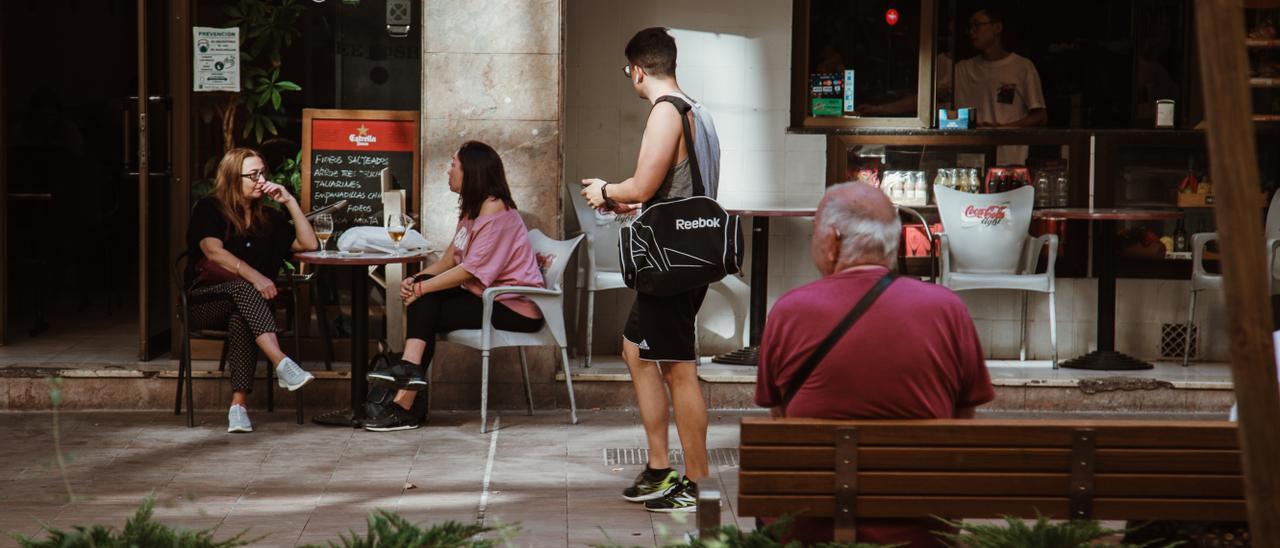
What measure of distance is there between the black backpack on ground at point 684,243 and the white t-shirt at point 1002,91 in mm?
3836

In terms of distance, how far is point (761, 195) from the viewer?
27.3 feet

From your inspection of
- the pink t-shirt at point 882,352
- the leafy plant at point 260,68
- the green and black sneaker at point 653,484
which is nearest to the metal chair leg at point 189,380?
the leafy plant at point 260,68

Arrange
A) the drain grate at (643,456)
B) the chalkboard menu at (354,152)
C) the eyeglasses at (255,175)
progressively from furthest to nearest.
Answer: the chalkboard menu at (354,152) < the eyeglasses at (255,175) < the drain grate at (643,456)

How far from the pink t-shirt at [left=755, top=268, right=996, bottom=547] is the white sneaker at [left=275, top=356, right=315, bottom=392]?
3880mm

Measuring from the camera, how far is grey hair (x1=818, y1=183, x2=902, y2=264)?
3475mm

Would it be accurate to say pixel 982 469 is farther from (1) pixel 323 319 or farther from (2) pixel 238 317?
(1) pixel 323 319

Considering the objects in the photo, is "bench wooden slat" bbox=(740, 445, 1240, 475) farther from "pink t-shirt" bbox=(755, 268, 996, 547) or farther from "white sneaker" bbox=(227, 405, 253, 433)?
"white sneaker" bbox=(227, 405, 253, 433)

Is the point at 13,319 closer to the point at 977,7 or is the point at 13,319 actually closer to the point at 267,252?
the point at 267,252

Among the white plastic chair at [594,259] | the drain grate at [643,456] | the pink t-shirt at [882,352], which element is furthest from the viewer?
the white plastic chair at [594,259]

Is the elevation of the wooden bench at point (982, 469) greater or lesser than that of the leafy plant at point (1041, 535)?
greater

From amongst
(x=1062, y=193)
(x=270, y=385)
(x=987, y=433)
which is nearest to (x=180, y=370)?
(x=270, y=385)

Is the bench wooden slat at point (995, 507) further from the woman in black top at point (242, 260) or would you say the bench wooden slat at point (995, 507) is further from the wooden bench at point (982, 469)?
the woman in black top at point (242, 260)

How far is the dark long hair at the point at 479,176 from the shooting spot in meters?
6.77

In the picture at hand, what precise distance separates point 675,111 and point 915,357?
1998 mm
